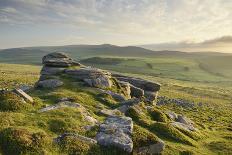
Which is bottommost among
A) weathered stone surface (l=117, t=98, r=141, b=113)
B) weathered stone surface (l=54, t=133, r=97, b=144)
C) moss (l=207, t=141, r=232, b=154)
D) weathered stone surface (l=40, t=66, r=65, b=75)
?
moss (l=207, t=141, r=232, b=154)

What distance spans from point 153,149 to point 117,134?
3080mm

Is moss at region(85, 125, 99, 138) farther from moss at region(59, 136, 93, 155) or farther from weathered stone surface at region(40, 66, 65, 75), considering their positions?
weathered stone surface at region(40, 66, 65, 75)

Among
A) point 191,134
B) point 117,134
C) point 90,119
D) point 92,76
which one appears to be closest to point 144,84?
point 92,76

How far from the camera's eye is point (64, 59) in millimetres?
61125

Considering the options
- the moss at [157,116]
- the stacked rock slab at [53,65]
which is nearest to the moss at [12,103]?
the moss at [157,116]

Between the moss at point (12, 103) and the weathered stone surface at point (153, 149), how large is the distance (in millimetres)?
11946

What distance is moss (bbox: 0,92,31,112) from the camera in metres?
31.1

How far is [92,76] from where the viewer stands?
52219mm

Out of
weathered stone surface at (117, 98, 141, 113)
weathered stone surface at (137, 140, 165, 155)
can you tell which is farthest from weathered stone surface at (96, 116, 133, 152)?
weathered stone surface at (117, 98, 141, 113)

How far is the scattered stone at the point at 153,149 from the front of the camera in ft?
88.1

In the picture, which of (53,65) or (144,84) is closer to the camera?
(53,65)

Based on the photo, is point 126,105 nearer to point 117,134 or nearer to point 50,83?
point 50,83

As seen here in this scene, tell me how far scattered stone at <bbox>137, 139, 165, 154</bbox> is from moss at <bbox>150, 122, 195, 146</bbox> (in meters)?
6.08

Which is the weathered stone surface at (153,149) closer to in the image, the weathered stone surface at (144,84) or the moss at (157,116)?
the moss at (157,116)
